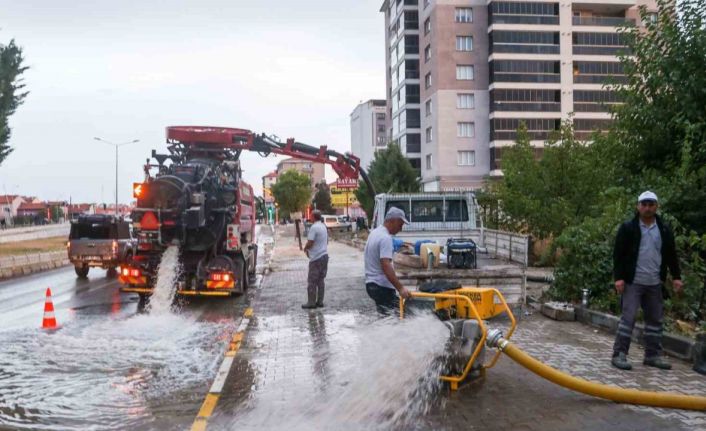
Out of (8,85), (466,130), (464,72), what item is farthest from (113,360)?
(464,72)

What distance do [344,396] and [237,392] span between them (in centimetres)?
111

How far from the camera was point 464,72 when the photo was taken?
51906 millimetres

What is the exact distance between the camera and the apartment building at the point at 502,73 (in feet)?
168

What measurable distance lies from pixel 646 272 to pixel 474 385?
226 cm

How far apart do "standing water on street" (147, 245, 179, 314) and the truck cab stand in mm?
7334

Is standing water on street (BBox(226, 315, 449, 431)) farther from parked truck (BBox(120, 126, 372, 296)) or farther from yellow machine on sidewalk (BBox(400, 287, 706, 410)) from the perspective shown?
parked truck (BBox(120, 126, 372, 296))

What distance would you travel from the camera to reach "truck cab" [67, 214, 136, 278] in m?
19.3

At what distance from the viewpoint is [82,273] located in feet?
66.3

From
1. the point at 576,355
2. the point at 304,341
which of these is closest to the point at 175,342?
the point at 304,341

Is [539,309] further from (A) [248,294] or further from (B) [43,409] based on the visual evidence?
(B) [43,409]

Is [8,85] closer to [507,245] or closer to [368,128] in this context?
[507,245]

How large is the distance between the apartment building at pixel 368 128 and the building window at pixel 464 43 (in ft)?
117

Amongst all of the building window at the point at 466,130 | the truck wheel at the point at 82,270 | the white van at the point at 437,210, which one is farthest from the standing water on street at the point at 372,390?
the building window at the point at 466,130

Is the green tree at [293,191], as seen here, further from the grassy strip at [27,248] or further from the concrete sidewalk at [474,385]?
the concrete sidewalk at [474,385]
